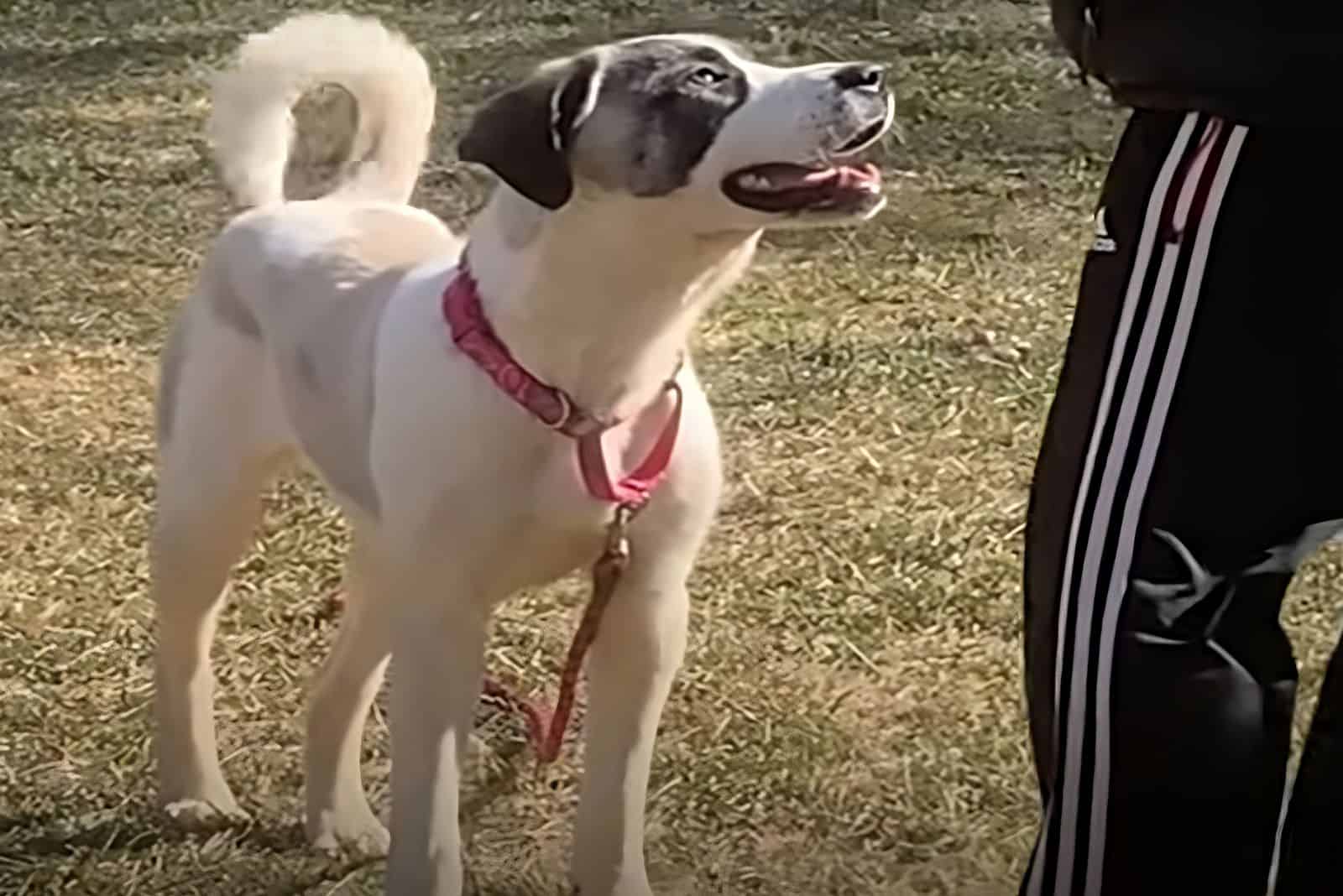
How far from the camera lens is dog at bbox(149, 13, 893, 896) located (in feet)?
7.85

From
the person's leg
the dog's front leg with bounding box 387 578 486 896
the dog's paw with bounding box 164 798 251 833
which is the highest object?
the person's leg

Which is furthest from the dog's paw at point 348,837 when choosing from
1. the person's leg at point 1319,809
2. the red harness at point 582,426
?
the person's leg at point 1319,809

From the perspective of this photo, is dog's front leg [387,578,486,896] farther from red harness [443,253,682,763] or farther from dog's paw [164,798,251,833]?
dog's paw [164,798,251,833]

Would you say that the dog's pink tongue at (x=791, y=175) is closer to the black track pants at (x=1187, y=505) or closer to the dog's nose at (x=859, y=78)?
the dog's nose at (x=859, y=78)

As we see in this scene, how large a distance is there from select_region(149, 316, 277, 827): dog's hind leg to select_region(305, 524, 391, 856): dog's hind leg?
0.14 m

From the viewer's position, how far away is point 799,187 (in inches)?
92.9

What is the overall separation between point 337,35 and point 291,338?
0.50 m

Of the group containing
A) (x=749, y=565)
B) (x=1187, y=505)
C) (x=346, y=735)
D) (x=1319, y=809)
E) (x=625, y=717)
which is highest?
(x=1187, y=505)

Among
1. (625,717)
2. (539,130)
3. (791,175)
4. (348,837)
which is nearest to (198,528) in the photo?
(348,837)

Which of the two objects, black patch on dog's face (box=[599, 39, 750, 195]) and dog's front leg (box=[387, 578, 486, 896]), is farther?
dog's front leg (box=[387, 578, 486, 896])

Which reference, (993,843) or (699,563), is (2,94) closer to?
(699,563)

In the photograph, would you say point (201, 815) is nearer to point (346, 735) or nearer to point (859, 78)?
A: point (346, 735)

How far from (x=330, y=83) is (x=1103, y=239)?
56.1 inches

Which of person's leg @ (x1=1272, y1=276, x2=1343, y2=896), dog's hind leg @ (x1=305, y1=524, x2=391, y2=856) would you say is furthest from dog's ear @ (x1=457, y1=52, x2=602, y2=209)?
person's leg @ (x1=1272, y1=276, x2=1343, y2=896)
